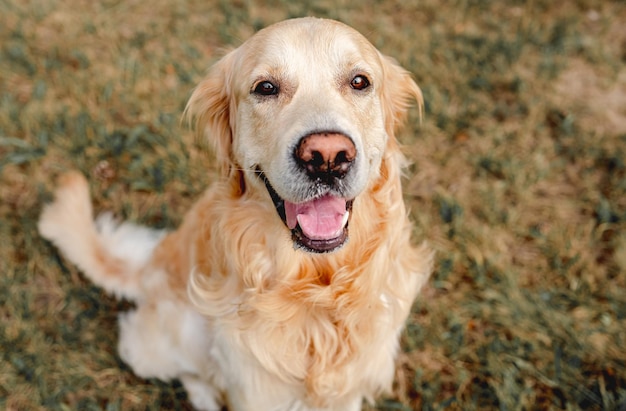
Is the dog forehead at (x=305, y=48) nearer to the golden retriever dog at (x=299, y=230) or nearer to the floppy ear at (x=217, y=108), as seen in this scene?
the golden retriever dog at (x=299, y=230)

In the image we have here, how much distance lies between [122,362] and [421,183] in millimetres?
2124

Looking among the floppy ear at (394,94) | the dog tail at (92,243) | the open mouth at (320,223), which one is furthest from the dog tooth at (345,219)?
the dog tail at (92,243)

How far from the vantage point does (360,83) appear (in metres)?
2.23

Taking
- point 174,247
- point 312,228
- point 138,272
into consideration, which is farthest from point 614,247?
point 138,272

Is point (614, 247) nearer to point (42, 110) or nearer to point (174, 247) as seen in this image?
point (174, 247)

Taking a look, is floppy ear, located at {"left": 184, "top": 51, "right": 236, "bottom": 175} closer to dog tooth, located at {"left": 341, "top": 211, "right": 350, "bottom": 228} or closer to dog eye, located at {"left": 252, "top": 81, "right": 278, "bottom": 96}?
dog eye, located at {"left": 252, "top": 81, "right": 278, "bottom": 96}

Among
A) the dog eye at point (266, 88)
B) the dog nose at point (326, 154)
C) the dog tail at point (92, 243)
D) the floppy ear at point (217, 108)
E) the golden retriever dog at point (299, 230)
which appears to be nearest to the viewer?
the dog nose at point (326, 154)

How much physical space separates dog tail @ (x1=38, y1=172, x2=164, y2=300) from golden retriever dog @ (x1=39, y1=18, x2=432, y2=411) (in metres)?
0.46

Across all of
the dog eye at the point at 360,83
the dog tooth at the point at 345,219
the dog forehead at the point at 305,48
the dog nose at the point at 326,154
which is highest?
the dog forehead at the point at 305,48

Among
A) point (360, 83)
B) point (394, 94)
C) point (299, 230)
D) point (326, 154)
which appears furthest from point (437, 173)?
point (326, 154)

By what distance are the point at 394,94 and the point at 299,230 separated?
0.81 meters

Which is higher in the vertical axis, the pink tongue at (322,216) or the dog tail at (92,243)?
the pink tongue at (322,216)

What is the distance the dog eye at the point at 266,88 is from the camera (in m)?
2.18

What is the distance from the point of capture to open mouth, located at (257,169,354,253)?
6.78 feet
